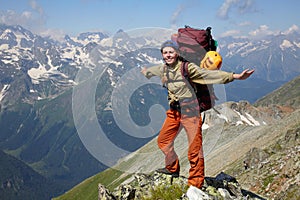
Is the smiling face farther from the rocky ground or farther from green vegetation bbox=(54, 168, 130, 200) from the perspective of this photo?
green vegetation bbox=(54, 168, 130, 200)

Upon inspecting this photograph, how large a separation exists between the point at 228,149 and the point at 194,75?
55014 millimetres

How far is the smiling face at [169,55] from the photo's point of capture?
35.8 ft

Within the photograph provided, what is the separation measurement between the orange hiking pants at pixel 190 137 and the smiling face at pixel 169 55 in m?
1.85

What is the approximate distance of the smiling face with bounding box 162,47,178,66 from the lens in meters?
10.9

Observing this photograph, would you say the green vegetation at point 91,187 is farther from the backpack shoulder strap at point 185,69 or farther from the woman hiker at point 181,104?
the backpack shoulder strap at point 185,69

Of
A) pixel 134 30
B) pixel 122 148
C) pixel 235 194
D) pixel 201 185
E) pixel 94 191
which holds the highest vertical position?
pixel 134 30

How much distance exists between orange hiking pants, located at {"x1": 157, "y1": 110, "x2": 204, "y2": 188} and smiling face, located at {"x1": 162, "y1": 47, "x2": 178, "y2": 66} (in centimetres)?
185

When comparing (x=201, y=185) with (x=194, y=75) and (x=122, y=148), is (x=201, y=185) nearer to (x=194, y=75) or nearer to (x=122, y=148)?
(x=122, y=148)

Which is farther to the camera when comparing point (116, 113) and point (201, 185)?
point (201, 185)

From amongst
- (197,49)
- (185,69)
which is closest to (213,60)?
(197,49)

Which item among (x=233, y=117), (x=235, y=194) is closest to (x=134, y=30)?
(x=235, y=194)

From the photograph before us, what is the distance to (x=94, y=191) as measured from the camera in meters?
131

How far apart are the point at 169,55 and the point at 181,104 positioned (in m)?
1.72

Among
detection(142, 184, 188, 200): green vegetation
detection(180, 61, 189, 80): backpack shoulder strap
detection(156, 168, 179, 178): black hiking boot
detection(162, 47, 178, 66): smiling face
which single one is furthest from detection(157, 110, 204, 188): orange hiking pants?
detection(162, 47, 178, 66): smiling face
